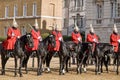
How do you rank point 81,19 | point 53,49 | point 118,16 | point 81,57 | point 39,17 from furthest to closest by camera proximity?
point 39,17 → point 81,19 → point 118,16 → point 81,57 → point 53,49

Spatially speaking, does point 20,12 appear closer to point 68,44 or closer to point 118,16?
point 118,16

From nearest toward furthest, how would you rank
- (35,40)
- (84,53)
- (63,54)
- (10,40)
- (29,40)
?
(29,40) → (10,40) → (35,40) → (63,54) → (84,53)

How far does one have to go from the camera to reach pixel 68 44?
22766 millimetres

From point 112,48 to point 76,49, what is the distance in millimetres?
1938

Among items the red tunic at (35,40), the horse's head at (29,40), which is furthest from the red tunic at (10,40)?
the red tunic at (35,40)

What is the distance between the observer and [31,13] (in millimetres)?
71750

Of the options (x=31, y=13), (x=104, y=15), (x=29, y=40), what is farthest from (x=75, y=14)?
(x=29, y=40)

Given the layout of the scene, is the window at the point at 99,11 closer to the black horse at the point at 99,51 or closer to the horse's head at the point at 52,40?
the black horse at the point at 99,51

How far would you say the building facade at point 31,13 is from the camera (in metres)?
69.7

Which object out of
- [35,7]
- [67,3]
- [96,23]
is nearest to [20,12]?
[35,7]

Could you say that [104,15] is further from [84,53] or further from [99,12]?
[84,53]

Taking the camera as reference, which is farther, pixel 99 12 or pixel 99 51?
pixel 99 12

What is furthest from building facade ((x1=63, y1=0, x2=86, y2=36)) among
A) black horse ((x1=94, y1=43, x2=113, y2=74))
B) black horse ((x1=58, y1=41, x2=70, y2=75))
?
black horse ((x1=58, y1=41, x2=70, y2=75))

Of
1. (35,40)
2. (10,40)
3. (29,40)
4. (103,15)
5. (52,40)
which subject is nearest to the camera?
(29,40)
